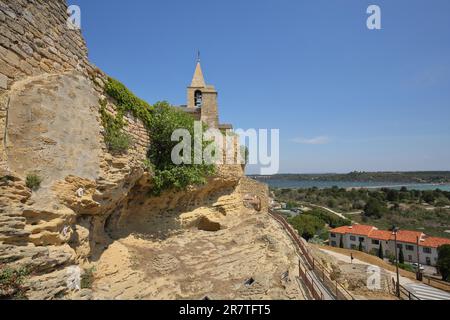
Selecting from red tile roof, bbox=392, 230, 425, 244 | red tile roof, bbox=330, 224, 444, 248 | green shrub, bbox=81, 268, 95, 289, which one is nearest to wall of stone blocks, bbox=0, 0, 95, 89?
green shrub, bbox=81, 268, 95, 289

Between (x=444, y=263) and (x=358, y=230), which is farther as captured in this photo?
(x=358, y=230)

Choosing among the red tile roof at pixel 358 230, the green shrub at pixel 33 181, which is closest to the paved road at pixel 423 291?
the red tile roof at pixel 358 230

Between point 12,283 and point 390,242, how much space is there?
51452 millimetres

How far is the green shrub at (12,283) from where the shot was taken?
4379mm

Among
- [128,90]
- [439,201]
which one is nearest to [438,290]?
[128,90]

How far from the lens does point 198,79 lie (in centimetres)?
A: 2942

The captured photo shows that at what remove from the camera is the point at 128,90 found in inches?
401

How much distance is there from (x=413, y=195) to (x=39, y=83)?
120138mm

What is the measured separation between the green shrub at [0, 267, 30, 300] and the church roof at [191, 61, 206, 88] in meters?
26.1

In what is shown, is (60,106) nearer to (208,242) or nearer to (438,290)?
(208,242)

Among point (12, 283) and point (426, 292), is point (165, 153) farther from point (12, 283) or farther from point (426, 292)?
point (426, 292)

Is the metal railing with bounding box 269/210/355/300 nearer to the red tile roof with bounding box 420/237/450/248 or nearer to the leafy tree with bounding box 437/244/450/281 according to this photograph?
the leafy tree with bounding box 437/244/450/281

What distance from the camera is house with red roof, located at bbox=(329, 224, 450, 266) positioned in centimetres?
3919

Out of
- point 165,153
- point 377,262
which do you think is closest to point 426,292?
point 377,262
